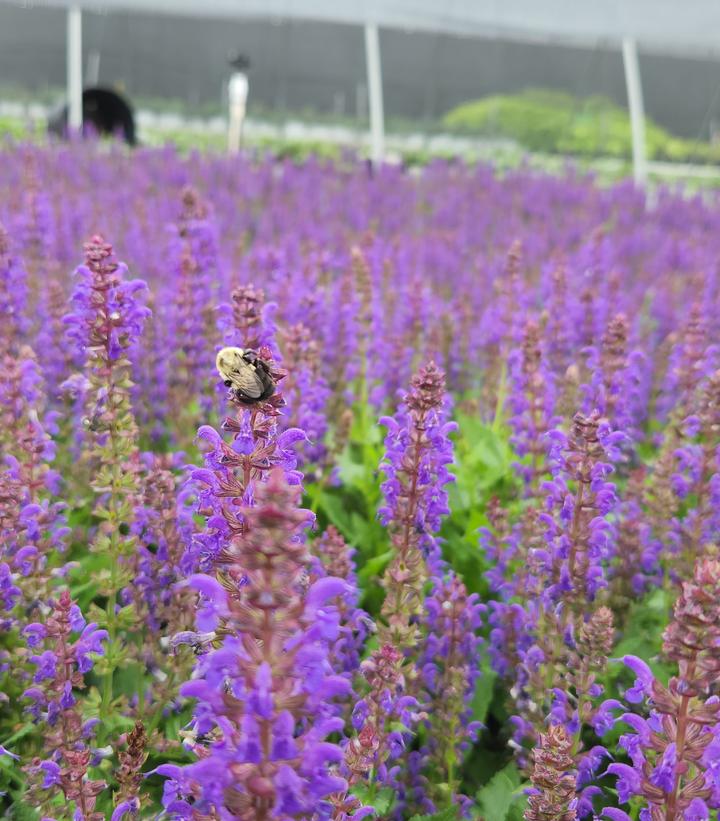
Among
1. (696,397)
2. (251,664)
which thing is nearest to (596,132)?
(696,397)

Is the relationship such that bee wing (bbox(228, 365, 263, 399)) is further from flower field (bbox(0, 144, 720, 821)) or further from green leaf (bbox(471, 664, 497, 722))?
green leaf (bbox(471, 664, 497, 722))

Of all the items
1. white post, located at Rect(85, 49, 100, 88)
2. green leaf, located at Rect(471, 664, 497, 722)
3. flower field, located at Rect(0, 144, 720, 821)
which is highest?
white post, located at Rect(85, 49, 100, 88)

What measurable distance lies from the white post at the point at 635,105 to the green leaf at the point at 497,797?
14.7m

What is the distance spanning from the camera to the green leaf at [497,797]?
99.0 inches

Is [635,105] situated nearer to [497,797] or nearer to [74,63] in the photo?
[74,63]

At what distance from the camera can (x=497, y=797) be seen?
257cm

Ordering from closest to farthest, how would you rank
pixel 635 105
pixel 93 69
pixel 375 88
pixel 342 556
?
1. pixel 342 556
2. pixel 635 105
3. pixel 375 88
4. pixel 93 69

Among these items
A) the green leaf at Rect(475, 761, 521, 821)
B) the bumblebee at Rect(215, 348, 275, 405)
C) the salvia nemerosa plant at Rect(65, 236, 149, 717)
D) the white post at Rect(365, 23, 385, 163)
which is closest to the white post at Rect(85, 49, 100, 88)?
the white post at Rect(365, 23, 385, 163)

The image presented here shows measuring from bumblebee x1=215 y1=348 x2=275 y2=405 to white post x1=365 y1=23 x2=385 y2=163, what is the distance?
1453 centimetres

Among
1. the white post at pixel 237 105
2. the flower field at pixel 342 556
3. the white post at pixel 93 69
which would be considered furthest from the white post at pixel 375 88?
the flower field at pixel 342 556

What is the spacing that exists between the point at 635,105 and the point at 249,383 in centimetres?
1574

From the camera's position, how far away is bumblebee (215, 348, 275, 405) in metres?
1.89

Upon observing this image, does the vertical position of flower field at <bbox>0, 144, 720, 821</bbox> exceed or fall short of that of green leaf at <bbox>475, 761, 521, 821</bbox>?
it exceeds it

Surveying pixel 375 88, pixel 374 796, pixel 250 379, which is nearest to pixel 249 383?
pixel 250 379
